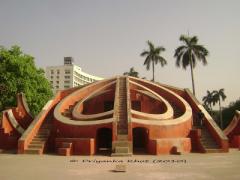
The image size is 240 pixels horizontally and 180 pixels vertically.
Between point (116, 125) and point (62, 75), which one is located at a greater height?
point (62, 75)

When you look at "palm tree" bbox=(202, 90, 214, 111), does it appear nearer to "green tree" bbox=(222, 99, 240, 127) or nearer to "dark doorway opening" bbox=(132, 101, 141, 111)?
"green tree" bbox=(222, 99, 240, 127)

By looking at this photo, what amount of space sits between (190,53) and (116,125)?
2017cm

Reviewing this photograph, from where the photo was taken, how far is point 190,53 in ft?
103

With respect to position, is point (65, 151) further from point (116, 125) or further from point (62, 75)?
point (62, 75)

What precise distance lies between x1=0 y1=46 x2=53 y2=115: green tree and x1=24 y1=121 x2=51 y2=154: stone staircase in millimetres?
8682

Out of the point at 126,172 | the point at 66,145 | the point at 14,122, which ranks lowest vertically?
the point at 126,172

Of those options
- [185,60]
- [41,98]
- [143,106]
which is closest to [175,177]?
[143,106]

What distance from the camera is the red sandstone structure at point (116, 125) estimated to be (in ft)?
46.3

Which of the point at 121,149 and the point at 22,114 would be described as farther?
the point at 22,114

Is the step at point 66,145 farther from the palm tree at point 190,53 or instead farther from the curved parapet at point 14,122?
the palm tree at point 190,53

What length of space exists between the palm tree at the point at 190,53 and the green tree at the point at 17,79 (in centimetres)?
1641

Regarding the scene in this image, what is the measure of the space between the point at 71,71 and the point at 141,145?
3876 inches

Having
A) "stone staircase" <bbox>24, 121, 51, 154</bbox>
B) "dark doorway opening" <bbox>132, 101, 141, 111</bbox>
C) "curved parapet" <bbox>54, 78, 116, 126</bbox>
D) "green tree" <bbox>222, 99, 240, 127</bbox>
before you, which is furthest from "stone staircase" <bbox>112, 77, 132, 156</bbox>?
"green tree" <bbox>222, 99, 240, 127</bbox>

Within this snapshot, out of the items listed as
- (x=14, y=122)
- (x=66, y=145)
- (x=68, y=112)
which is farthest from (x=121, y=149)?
(x=14, y=122)
